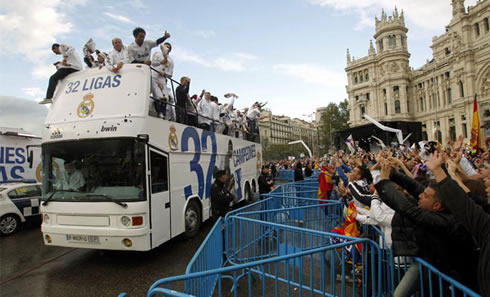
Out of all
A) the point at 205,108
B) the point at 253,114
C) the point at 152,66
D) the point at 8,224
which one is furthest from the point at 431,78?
the point at 8,224

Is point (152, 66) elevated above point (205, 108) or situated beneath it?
elevated above

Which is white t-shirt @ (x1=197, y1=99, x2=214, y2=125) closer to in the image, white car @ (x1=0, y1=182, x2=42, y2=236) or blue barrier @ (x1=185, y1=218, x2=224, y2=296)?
blue barrier @ (x1=185, y1=218, x2=224, y2=296)

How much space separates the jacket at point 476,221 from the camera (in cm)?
197

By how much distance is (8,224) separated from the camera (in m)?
7.84

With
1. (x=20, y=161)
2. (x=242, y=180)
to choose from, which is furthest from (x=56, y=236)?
(x=20, y=161)

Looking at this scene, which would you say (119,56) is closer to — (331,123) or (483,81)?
(483,81)

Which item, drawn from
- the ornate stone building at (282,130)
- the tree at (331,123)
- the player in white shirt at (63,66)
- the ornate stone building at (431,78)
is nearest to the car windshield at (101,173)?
the player in white shirt at (63,66)

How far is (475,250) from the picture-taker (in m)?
2.57

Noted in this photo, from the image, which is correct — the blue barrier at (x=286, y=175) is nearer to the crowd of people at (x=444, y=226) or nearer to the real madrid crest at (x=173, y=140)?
the real madrid crest at (x=173, y=140)

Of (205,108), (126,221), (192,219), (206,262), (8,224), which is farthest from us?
(205,108)

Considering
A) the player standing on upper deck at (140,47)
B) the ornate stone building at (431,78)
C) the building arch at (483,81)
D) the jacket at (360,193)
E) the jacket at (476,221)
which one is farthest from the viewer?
the ornate stone building at (431,78)

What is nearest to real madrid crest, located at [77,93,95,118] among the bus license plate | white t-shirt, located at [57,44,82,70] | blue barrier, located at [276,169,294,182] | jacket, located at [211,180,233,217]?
white t-shirt, located at [57,44,82,70]

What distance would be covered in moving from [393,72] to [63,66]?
82.0 meters

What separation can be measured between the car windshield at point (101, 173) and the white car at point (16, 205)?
12.2 ft
